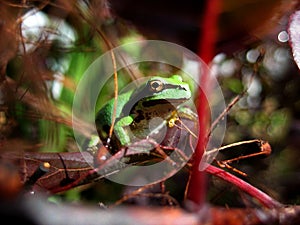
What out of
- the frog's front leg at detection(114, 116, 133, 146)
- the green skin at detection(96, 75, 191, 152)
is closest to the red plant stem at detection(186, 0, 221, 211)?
the frog's front leg at detection(114, 116, 133, 146)

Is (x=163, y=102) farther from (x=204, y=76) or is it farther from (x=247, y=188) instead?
(x=204, y=76)

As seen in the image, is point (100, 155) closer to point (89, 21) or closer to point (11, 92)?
point (11, 92)

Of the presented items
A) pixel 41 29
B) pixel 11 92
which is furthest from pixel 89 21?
pixel 11 92

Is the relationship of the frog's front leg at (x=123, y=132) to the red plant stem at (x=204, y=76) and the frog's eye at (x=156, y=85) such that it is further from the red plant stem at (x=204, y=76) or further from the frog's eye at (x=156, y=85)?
the red plant stem at (x=204, y=76)

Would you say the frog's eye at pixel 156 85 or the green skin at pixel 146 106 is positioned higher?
the frog's eye at pixel 156 85

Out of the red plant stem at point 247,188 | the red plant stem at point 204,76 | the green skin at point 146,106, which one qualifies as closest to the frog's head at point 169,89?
the green skin at point 146,106

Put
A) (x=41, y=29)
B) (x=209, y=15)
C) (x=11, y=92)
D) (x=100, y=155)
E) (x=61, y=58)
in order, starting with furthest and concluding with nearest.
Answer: (x=61, y=58) < (x=41, y=29) < (x=11, y=92) < (x=100, y=155) < (x=209, y=15)

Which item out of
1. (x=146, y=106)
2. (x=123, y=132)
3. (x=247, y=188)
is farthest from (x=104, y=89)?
(x=247, y=188)
